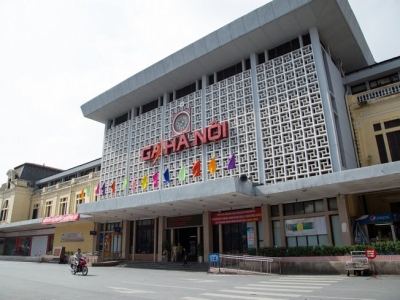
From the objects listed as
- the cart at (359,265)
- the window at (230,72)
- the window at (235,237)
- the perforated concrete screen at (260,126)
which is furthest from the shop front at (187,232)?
the cart at (359,265)

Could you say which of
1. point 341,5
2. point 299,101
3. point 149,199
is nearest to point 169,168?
point 149,199

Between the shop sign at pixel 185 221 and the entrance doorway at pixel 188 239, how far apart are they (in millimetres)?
500

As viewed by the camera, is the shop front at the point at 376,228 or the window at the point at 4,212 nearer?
the shop front at the point at 376,228

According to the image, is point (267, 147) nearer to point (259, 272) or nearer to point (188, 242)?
point (259, 272)

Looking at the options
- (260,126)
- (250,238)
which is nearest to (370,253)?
(250,238)

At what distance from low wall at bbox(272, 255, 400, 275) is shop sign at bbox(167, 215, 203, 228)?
26.9 ft

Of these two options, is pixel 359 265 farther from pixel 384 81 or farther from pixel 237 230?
pixel 384 81

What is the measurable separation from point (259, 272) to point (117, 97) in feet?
65.2

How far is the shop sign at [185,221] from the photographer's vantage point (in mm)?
23759

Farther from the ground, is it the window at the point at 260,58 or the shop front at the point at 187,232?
A: the window at the point at 260,58

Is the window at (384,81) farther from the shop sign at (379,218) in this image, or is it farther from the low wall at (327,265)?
the low wall at (327,265)

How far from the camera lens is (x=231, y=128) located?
22125 millimetres

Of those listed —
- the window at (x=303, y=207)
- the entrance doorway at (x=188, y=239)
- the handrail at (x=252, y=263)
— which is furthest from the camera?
the entrance doorway at (x=188, y=239)

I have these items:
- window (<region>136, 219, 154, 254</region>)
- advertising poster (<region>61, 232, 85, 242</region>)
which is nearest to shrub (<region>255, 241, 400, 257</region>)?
window (<region>136, 219, 154, 254</region>)
